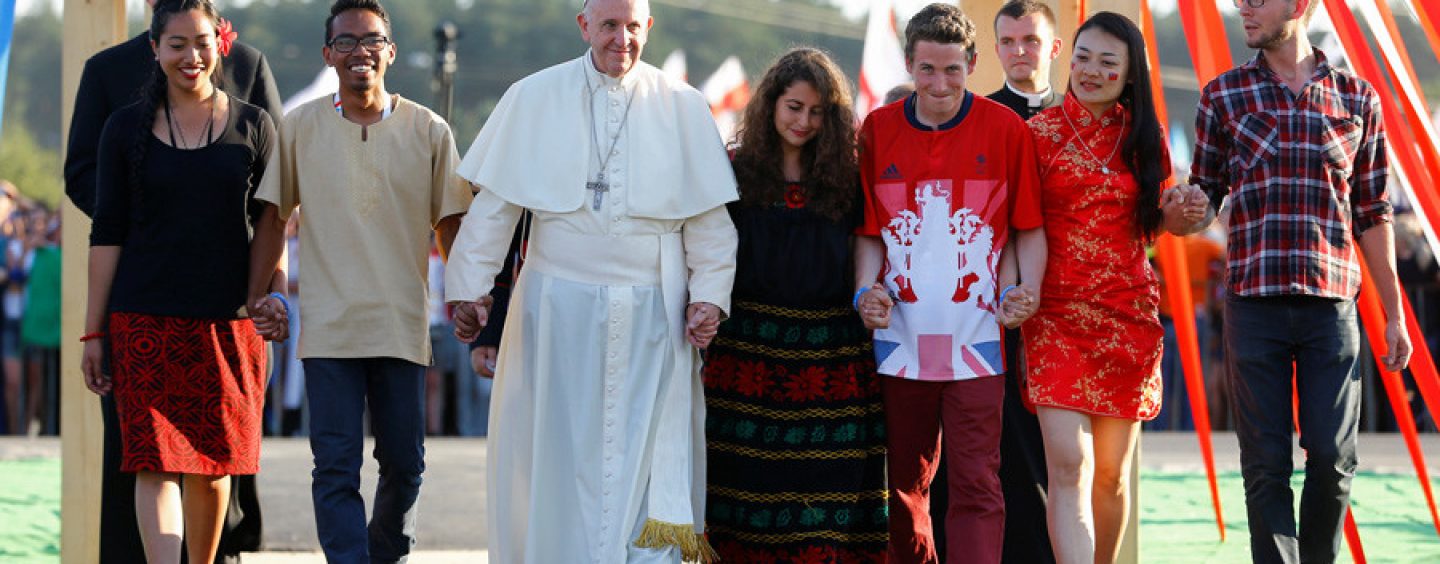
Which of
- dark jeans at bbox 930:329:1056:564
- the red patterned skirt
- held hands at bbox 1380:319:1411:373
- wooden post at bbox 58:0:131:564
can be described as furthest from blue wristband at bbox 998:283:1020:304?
wooden post at bbox 58:0:131:564

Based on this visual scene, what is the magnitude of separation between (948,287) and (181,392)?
8.07ft

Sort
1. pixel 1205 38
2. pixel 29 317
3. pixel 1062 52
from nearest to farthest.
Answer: pixel 1205 38 < pixel 1062 52 < pixel 29 317

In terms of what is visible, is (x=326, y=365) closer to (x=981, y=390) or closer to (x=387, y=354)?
(x=387, y=354)

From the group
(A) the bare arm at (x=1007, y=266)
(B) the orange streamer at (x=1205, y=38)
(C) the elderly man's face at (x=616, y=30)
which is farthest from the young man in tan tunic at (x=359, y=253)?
(B) the orange streamer at (x=1205, y=38)

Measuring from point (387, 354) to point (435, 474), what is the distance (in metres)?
6.08

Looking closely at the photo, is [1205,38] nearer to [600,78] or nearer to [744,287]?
[744,287]

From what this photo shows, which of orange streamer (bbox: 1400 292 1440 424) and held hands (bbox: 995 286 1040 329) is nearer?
held hands (bbox: 995 286 1040 329)

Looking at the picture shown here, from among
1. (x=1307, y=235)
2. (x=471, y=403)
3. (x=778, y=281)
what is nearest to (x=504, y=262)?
(x=778, y=281)

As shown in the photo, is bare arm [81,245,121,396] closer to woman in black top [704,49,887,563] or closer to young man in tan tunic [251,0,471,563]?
young man in tan tunic [251,0,471,563]

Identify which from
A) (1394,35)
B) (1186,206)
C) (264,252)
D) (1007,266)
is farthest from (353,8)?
(1394,35)

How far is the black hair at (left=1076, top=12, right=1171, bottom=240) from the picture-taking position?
627 cm

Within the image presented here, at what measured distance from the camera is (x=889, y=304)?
6.09 meters

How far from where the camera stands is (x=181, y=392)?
6.43 m

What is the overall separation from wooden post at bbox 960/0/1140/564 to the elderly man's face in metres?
1.45
